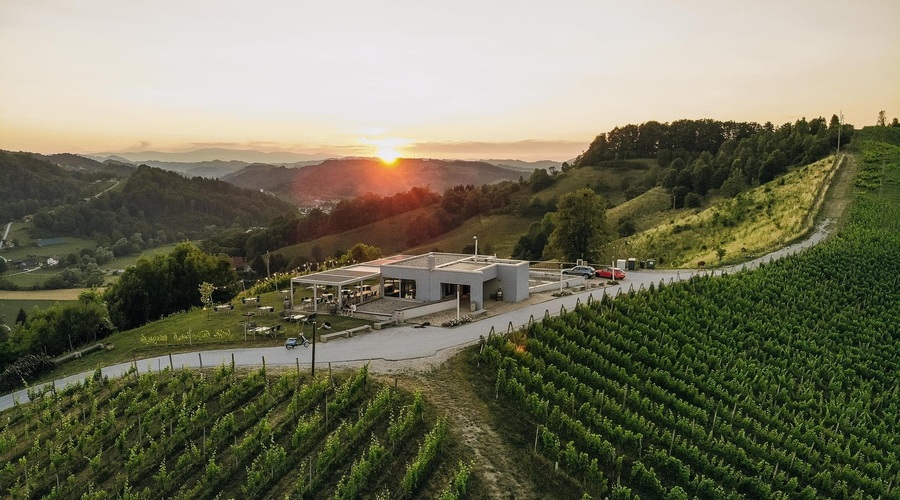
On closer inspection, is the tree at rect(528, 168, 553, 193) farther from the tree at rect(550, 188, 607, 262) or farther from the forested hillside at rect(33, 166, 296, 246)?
the forested hillside at rect(33, 166, 296, 246)

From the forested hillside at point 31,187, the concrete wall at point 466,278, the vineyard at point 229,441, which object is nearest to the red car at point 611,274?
the concrete wall at point 466,278

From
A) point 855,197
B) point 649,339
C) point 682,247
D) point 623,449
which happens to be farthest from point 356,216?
point 623,449

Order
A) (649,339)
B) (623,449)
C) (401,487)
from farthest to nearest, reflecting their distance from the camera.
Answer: (649,339), (623,449), (401,487)

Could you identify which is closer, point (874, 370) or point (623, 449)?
point (623, 449)

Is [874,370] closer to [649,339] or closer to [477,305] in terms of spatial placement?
[649,339]

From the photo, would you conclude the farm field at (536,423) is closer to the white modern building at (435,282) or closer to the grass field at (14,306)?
the white modern building at (435,282)

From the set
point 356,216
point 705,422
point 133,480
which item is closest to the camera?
point 133,480

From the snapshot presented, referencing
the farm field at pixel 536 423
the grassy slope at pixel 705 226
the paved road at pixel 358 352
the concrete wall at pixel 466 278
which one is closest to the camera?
the farm field at pixel 536 423
